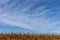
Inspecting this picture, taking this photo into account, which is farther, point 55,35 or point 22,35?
point 55,35

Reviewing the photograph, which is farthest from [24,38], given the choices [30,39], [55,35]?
[55,35]

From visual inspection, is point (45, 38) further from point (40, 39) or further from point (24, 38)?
point (24, 38)

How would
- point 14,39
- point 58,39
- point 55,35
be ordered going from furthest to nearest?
point 55,35 → point 58,39 → point 14,39

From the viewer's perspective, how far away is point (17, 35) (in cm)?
1142

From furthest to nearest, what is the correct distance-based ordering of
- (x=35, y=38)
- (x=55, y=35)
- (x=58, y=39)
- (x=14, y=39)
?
(x=55, y=35) < (x=58, y=39) < (x=35, y=38) < (x=14, y=39)

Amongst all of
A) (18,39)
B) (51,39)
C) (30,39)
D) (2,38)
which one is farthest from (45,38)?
(2,38)

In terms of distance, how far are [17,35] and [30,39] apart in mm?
1020

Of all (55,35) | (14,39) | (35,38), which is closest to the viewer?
(14,39)

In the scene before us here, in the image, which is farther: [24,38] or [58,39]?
[58,39]

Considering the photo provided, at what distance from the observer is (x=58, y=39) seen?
12.2 metres

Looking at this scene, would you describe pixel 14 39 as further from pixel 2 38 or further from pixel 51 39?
pixel 51 39

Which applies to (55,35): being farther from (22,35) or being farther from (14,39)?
(14,39)

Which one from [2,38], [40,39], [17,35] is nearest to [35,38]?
[40,39]

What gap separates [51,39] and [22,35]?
81.8 inches
